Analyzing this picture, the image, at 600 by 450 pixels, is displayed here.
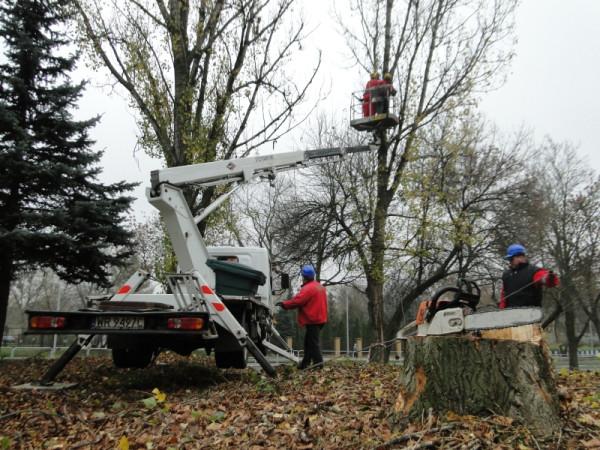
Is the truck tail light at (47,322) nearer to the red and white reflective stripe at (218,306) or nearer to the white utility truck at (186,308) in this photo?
the white utility truck at (186,308)

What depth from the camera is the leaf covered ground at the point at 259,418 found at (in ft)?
12.1

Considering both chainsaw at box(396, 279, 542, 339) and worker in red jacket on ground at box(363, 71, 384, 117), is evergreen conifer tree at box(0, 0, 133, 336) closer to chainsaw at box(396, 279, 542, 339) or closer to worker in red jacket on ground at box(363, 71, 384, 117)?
worker in red jacket on ground at box(363, 71, 384, 117)

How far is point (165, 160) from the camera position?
46.9ft

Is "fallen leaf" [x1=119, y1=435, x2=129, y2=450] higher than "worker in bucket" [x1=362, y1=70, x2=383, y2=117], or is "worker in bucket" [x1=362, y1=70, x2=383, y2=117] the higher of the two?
"worker in bucket" [x1=362, y1=70, x2=383, y2=117]

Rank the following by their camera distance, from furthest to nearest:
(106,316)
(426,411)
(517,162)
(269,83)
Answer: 1. (517,162)
2. (269,83)
3. (106,316)
4. (426,411)

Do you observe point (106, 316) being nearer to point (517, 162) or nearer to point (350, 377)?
point (350, 377)

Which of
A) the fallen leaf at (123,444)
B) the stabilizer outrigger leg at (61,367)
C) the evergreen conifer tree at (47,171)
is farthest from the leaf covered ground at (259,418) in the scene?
the evergreen conifer tree at (47,171)

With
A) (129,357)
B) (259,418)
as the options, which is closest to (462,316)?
(259,418)

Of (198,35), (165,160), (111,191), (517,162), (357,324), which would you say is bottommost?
(357,324)

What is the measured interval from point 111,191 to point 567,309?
25713 millimetres

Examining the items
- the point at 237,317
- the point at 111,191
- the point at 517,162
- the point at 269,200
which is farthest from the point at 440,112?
the point at 269,200

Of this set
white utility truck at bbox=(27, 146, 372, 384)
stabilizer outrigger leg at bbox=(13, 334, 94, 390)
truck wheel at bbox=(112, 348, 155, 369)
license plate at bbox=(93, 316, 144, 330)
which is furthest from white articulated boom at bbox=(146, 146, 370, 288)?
truck wheel at bbox=(112, 348, 155, 369)

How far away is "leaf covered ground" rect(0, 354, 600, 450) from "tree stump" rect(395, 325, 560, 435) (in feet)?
0.37

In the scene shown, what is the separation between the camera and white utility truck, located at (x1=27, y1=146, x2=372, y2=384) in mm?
6680
